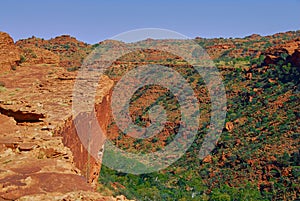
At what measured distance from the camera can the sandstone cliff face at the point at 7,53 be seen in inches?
585

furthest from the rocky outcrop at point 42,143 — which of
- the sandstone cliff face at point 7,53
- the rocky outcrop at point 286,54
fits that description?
the rocky outcrop at point 286,54

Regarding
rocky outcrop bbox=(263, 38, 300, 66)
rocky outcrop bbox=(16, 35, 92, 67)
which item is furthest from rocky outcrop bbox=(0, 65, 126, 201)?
rocky outcrop bbox=(16, 35, 92, 67)

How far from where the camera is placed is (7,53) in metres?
15.5

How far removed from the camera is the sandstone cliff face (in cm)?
1487

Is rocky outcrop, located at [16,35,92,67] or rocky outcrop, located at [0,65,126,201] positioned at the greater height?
rocky outcrop, located at [16,35,92,67]

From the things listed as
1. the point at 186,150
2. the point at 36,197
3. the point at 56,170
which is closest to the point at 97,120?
the point at 56,170

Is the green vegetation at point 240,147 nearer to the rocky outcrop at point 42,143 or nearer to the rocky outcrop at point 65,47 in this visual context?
the rocky outcrop at point 42,143

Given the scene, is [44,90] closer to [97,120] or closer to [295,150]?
[97,120]

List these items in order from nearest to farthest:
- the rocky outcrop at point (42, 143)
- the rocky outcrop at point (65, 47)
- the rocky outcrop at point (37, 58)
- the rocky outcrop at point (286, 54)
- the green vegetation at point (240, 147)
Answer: the rocky outcrop at point (42, 143), the rocky outcrop at point (37, 58), the green vegetation at point (240, 147), the rocky outcrop at point (286, 54), the rocky outcrop at point (65, 47)

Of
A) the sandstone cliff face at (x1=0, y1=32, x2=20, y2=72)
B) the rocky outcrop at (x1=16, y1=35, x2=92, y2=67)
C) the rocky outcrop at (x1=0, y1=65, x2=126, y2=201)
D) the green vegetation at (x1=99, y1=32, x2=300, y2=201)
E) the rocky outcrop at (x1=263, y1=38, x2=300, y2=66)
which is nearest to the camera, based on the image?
the rocky outcrop at (x1=0, y1=65, x2=126, y2=201)

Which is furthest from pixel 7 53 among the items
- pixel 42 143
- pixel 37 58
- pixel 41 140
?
pixel 42 143

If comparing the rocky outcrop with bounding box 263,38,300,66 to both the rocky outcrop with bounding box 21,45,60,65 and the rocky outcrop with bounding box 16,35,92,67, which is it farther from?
the rocky outcrop with bounding box 21,45,60,65

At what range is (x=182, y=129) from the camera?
40312mm

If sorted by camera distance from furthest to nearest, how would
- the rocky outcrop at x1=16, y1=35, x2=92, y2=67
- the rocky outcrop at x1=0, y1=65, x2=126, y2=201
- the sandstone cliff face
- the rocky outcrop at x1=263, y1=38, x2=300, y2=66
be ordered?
the rocky outcrop at x1=16, y1=35, x2=92, y2=67 → the rocky outcrop at x1=263, y1=38, x2=300, y2=66 → the sandstone cliff face → the rocky outcrop at x1=0, y1=65, x2=126, y2=201
